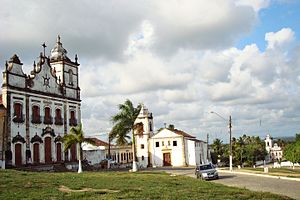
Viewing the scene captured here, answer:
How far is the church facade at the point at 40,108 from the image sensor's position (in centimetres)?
3672

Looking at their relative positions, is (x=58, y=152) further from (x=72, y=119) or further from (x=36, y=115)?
(x=36, y=115)

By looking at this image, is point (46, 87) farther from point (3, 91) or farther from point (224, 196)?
point (224, 196)

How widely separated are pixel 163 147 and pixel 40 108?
25.3 meters

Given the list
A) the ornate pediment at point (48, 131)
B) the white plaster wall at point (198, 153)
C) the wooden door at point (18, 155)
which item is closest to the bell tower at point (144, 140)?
the white plaster wall at point (198, 153)

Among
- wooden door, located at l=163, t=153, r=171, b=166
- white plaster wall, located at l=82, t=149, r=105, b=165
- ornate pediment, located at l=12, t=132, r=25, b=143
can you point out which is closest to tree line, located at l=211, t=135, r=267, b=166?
wooden door, located at l=163, t=153, r=171, b=166

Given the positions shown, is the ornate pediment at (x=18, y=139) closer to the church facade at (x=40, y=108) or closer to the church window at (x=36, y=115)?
the church facade at (x=40, y=108)

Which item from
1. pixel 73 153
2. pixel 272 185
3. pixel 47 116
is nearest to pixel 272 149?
pixel 73 153

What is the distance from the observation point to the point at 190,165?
202 feet

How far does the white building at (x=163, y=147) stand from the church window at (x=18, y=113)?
82.9 feet

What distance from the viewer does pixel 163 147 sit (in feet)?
202

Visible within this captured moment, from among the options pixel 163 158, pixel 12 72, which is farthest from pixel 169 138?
pixel 12 72

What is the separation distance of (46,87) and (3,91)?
6535 mm

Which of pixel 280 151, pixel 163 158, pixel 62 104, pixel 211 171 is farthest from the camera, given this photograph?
pixel 280 151

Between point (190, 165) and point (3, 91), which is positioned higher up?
point (3, 91)
